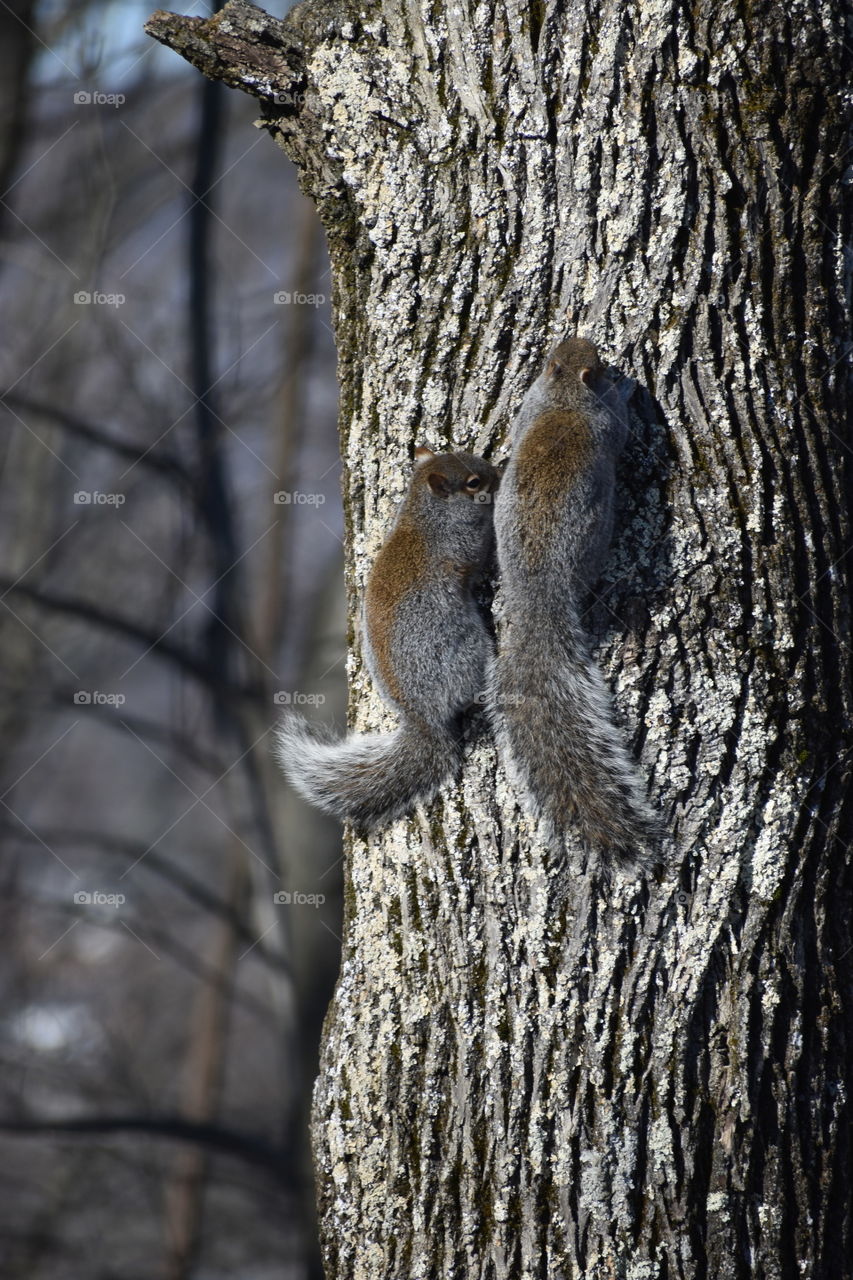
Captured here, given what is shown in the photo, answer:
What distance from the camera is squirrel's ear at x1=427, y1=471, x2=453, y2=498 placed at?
1855 millimetres

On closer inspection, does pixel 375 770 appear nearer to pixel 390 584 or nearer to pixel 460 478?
pixel 390 584

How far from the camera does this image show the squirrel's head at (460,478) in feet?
6.09

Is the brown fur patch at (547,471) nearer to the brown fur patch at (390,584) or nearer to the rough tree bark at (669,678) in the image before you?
the rough tree bark at (669,678)

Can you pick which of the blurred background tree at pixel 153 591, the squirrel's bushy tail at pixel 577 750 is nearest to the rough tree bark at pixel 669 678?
the squirrel's bushy tail at pixel 577 750

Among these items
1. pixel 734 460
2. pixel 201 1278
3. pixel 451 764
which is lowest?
pixel 201 1278

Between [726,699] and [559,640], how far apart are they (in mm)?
312

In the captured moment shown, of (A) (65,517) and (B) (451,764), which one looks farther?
(A) (65,517)

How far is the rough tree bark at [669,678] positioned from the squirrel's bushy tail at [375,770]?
0.06 m

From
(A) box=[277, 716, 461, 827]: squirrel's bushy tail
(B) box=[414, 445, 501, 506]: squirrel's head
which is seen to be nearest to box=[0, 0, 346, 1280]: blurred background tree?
(A) box=[277, 716, 461, 827]: squirrel's bushy tail

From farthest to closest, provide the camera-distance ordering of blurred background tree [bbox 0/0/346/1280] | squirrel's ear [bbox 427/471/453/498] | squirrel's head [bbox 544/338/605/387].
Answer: blurred background tree [bbox 0/0/346/1280], squirrel's ear [bbox 427/471/453/498], squirrel's head [bbox 544/338/605/387]

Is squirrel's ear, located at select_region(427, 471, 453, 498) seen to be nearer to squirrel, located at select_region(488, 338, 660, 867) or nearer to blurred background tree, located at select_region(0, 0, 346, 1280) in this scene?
squirrel, located at select_region(488, 338, 660, 867)

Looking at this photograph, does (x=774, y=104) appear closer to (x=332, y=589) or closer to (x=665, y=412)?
(x=665, y=412)

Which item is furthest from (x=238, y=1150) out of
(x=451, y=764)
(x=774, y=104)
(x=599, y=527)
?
(x=774, y=104)

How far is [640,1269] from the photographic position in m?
1.74
